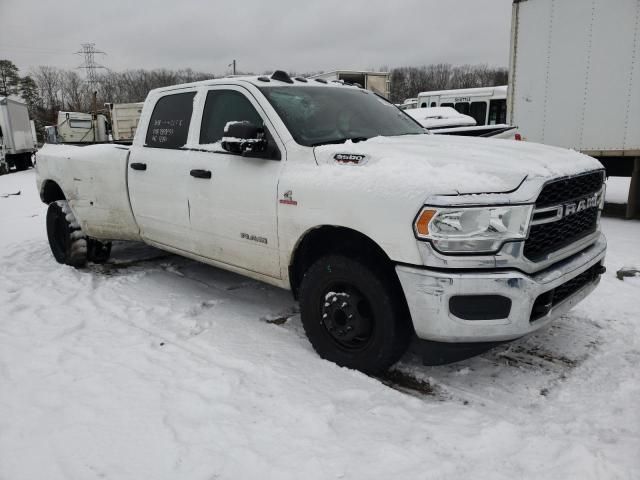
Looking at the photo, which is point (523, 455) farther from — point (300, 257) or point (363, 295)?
point (300, 257)

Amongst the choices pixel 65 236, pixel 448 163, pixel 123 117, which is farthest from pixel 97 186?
pixel 123 117

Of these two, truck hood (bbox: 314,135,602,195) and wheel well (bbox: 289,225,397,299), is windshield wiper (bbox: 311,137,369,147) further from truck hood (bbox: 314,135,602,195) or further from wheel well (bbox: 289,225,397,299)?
wheel well (bbox: 289,225,397,299)

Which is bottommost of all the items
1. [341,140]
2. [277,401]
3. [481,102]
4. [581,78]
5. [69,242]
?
[277,401]

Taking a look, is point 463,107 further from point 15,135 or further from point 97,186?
point 15,135

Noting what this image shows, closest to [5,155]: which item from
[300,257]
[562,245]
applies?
[300,257]

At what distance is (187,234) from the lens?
4.22 m

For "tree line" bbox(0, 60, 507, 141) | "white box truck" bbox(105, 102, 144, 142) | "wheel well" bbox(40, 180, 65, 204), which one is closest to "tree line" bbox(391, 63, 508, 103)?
"tree line" bbox(0, 60, 507, 141)

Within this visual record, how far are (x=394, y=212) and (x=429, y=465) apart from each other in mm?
1275

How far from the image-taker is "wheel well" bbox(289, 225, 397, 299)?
9.88 ft

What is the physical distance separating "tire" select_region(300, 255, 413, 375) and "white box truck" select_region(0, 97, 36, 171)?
76.0 ft

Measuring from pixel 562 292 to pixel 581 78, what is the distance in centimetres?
694

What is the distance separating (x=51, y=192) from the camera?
5.99 meters

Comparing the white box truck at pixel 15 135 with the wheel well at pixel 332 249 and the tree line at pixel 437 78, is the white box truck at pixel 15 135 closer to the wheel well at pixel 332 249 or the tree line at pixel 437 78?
the wheel well at pixel 332 249

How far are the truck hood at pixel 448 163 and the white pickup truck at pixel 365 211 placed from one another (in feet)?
0.03
